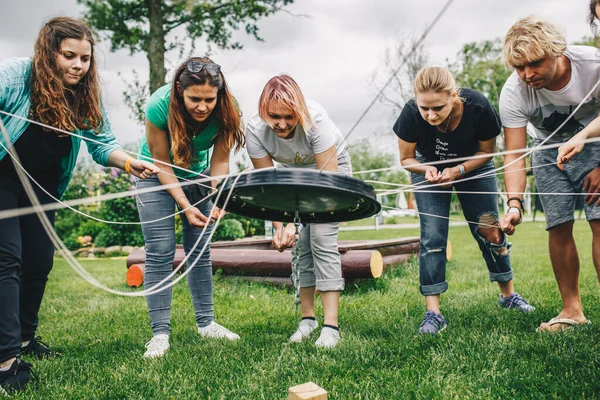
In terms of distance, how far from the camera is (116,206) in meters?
9.88

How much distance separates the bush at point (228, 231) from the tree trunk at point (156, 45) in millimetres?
3410

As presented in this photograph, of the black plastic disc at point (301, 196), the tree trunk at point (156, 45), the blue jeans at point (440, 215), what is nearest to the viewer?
the black plastic disc at point (301, 196)

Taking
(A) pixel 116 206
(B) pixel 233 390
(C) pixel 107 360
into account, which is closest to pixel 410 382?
A: (B) pixel 233 390

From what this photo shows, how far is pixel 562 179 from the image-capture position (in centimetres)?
284

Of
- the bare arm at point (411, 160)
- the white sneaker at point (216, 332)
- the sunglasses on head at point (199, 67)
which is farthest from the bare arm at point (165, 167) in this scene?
the bare arm at point (411, 160)

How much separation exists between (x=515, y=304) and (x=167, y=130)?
8.23 feet

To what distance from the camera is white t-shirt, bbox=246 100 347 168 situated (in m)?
2.70

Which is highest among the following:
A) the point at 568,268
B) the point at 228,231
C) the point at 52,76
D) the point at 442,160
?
the point at 52,76

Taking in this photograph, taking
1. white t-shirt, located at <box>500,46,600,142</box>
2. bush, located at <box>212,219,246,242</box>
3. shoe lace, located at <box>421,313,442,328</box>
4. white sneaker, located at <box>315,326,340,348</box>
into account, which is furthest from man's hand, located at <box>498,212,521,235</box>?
bush, located at <box>212,219,246,242</box>

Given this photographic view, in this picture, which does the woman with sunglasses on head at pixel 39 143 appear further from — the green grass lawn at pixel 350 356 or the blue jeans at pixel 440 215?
the blue jeans at pixel 440 215

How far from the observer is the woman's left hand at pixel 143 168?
2584mm

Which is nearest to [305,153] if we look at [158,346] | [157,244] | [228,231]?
[157,244]

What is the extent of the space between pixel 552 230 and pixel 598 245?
0.28 m

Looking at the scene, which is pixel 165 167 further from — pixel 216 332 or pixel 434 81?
pixel 434 81
